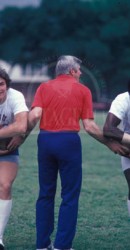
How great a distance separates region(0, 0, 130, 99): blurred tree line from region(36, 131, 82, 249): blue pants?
162 ft

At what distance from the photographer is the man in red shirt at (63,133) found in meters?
6.33

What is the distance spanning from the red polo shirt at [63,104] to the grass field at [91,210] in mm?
1350

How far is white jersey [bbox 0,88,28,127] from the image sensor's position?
6535 mm

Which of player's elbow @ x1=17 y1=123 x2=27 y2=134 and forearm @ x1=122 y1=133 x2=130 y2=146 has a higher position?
player's elbow @ x1=17 y1=123 x2=27 y2=134

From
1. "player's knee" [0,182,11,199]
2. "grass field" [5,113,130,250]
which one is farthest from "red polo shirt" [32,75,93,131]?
"grass field" [5,113,130,250]

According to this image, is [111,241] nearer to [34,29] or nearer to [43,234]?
[43,234]

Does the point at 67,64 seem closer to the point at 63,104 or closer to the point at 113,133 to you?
the point at 63,104

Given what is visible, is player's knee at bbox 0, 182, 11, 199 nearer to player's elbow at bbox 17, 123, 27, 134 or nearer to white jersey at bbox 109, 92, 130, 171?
player's elbow at bbox 17, 123, 27, 134

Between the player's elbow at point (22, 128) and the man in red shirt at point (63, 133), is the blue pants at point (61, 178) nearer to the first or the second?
the man in red shirt at point (63, 133)

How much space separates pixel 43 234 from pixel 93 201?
3.63 m

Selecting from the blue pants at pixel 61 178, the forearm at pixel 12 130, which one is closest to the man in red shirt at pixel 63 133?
the blue pants at pixel 61 178

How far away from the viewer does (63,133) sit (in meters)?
6.33

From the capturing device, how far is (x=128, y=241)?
725 centimetres

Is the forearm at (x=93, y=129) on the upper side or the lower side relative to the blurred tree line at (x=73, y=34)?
upper
